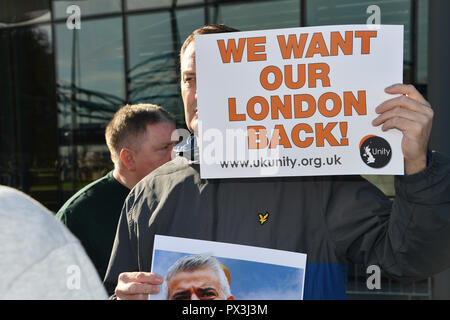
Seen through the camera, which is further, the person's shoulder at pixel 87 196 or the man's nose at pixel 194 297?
the person's shoulder at pixel 87 196

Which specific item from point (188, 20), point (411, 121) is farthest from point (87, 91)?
point (411, 121)

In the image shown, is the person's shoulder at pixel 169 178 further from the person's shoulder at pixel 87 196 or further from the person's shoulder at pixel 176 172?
the person's shoulder at pixel 87 196

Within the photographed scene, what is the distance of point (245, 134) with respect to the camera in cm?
118

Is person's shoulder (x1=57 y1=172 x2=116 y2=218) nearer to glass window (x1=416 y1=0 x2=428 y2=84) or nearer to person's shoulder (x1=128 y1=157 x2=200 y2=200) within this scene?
person's shoulder (x1=128 y1=157 x2=200 y2=200)

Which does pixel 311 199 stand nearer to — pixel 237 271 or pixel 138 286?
pixel 237 271

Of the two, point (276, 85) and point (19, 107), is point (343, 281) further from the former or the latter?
point (19, 107)

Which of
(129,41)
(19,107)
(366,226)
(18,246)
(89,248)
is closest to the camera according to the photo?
(18,246)

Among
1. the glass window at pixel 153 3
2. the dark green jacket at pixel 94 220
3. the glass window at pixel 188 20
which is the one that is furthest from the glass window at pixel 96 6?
the dark green jacket at pixel 94 220

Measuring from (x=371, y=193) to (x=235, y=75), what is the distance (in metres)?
0.48

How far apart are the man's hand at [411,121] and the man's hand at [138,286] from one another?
2.32 ft

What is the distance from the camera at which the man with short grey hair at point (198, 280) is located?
1.13 meters

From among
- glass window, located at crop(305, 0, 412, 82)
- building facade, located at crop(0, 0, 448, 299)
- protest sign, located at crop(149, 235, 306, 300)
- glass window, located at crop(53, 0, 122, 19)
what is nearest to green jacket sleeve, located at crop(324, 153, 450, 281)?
protest sign, located at crop(149, 235, 306, 300)

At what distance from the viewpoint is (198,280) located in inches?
45.0

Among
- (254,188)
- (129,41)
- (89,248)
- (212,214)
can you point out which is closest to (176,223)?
→ (212,214)
